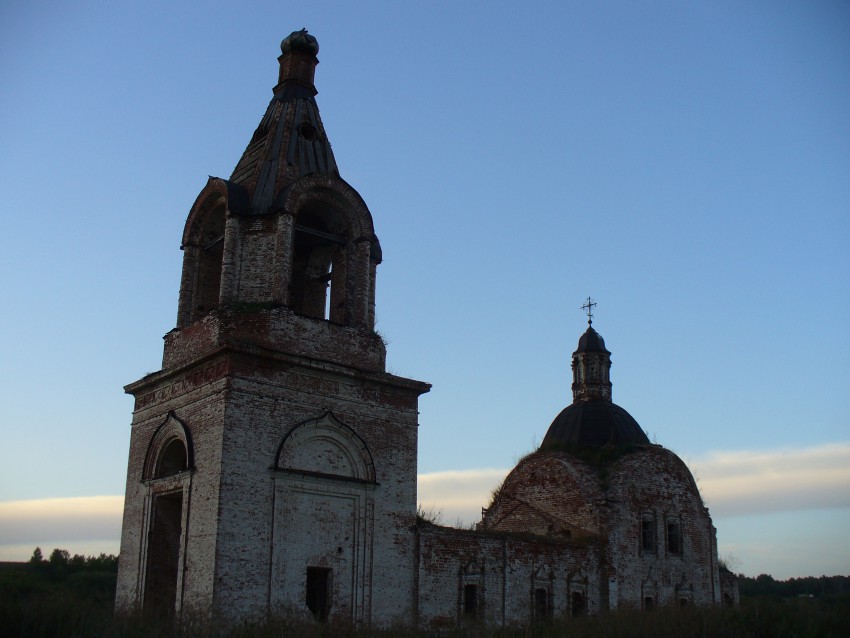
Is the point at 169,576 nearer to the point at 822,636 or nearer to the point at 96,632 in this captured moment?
the point at 96,632

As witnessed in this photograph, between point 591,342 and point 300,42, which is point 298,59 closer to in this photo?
point 300,42

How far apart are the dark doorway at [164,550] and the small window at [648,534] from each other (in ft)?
35.2

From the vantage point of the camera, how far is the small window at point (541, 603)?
1678cm

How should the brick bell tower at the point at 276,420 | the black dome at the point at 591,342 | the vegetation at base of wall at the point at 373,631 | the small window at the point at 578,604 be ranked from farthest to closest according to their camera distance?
1. the black dome at the point at 591,342
2. the small window at the point at 578,604
3. the brick bell tower at the point at 276,420
4. the vegetation at base of wall at the point at 373,631

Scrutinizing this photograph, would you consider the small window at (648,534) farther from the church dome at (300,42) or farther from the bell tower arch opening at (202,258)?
the church dome at (300,42)

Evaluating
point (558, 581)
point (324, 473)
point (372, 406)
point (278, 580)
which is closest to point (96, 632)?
point (278, 580)

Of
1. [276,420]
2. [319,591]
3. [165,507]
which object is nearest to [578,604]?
[319,591]

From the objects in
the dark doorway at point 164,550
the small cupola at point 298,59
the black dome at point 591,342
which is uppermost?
the small cupola at point 298,59

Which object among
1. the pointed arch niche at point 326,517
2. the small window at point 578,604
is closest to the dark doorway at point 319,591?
the pointed arch niche at point 326,517

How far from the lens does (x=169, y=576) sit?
14250 mm

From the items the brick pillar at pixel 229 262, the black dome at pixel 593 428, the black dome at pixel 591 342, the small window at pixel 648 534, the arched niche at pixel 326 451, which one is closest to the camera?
the arched niche at pixel 326 451

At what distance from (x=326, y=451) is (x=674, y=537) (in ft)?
34.9

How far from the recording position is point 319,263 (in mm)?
16484

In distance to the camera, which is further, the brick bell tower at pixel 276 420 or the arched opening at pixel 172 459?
the arched opening at pixel 172 459
